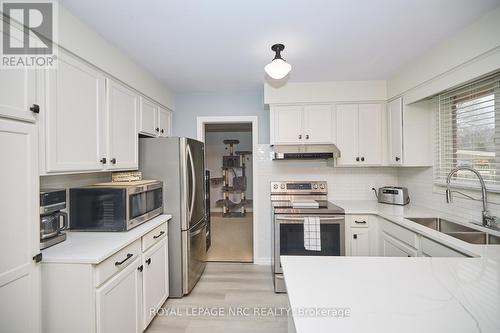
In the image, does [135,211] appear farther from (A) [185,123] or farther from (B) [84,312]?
(A) [185,123]

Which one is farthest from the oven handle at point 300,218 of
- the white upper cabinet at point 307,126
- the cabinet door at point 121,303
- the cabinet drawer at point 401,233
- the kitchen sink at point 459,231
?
→ the cabinet door at point 121,303

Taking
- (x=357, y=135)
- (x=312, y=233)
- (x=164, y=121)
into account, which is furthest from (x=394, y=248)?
(x=164, y=121)

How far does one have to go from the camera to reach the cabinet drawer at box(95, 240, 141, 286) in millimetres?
1350

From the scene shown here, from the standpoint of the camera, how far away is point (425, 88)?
221cm

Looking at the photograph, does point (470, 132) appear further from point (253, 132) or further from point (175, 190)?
point (175, 190)

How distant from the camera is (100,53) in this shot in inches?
70.6

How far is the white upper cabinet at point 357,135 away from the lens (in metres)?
2.85

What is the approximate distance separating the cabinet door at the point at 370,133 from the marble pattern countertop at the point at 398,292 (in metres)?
1.63

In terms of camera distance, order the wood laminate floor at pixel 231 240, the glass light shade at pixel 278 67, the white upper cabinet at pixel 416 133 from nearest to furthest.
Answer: the glass light shade at pixel 278 67
the white upper cabinet at pixel 416 133
the wood laminate floor at pixel 231 240

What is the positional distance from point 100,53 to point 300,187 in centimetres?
253

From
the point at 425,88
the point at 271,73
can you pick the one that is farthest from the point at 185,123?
the point at 425,88

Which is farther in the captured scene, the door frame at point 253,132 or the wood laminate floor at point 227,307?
the door frame at point 253,132

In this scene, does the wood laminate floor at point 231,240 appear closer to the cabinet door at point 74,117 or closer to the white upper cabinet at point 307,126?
the white upper cabinet at point 307,126

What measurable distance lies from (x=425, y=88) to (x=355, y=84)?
0.78 m
